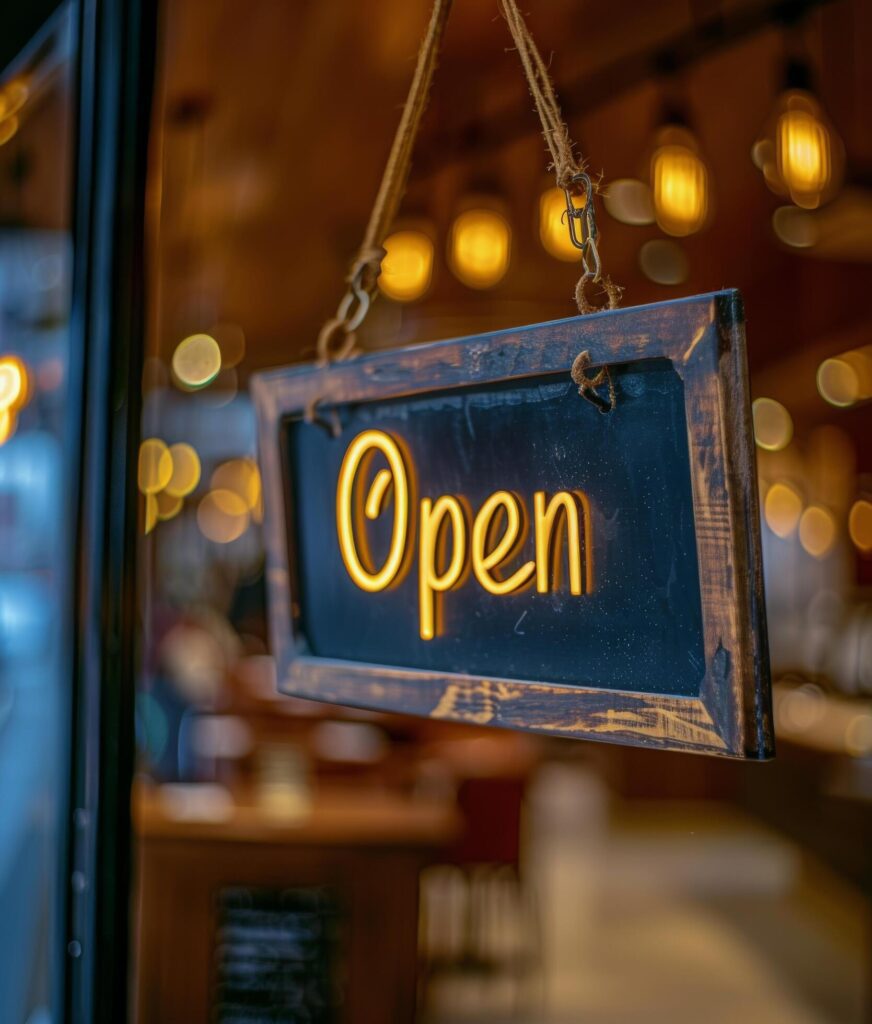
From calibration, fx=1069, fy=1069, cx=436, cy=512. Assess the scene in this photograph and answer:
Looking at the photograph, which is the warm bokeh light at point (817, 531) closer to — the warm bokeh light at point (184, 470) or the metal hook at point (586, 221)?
the warm bokeh light at point (184, 470)

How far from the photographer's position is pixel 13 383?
2027 mm

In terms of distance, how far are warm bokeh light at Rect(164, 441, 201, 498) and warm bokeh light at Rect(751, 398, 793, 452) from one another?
6.06 m

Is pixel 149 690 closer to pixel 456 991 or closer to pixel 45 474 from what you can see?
pixel 456 991

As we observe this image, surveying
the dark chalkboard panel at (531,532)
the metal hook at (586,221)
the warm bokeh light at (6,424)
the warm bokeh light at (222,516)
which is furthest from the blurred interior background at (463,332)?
the warm bokeh light at (222,516)

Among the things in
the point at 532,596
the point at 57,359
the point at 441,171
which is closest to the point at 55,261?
the point at 57,359

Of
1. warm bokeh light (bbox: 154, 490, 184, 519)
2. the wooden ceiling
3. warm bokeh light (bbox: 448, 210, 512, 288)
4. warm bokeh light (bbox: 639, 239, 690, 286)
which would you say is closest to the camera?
warm bokeh light (bbox: 639, 239, 690, 286)

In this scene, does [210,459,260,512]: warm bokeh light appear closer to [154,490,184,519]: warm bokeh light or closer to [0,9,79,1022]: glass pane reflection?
[154,490,184,519]: warm bokeh light

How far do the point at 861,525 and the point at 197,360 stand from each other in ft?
16.6

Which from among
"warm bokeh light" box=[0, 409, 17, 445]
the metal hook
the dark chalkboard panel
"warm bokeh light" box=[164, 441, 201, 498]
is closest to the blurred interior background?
"warm bokeh light" box=[0, 409, 17, 445]

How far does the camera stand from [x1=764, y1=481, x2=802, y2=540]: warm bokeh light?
780 cm

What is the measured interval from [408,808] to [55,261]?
2.21m

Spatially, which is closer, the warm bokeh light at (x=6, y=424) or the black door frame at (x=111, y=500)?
the black door frame at (x=111, y=500)

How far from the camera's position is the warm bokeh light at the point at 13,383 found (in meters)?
1.93

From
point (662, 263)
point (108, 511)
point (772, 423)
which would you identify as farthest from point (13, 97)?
point (772, 423)
